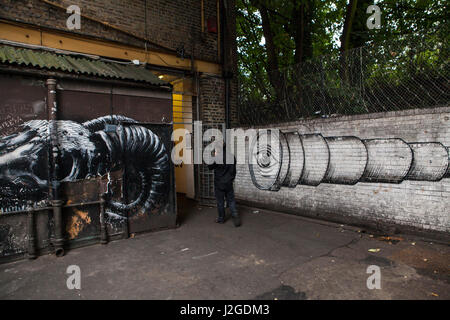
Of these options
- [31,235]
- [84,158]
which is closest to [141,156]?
[84,158]

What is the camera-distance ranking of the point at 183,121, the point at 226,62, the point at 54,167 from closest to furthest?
the point at 54,167
the point at 226,62
the point at 183,121

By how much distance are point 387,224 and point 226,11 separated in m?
8.03

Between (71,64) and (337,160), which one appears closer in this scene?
(71,64)

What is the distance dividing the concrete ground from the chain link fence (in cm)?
289

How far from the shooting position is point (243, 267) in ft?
14.7

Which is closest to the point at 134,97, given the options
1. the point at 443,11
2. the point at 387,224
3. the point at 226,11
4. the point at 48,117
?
the point at 48,117

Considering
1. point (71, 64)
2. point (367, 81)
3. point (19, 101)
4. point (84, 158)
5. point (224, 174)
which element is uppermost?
point (71, 64)

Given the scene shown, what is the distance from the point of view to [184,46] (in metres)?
8.70

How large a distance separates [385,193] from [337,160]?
4.20 ft

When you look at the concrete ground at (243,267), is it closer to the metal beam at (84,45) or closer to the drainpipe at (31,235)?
the drainpipe at (31,235)

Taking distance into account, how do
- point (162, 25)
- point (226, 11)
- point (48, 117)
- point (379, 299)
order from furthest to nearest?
point (226, 11), point (162, 25), point (48, 117), point (379, 299)

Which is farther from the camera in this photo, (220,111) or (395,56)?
(220,111)

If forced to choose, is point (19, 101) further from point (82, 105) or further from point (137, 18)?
point (137, 18)

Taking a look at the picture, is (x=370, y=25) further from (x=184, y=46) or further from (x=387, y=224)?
(x=387, y=224)
